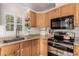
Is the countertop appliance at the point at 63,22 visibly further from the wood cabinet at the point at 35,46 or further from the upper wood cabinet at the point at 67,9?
the wood cabinet at the point at 35,46

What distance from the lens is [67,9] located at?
1.52 metres

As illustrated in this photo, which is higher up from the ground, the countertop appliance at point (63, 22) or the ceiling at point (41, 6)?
the ceiling at point (41, 6)

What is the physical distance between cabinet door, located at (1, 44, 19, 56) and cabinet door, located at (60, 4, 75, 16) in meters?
0.63

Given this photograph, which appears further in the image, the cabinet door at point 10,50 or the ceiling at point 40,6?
the ceiling at point 40,6

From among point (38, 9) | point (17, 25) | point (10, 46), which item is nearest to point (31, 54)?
point (10, 46)

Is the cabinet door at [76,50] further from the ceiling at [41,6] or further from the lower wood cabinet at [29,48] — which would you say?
the ceiling at [41,6]

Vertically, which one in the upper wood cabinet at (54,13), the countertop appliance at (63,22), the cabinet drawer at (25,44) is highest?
the upper wood cabinet at (54,13)

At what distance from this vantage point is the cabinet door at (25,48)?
5.05ft

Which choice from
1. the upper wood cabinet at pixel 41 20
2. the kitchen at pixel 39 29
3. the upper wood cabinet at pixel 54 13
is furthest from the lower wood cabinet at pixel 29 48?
the upper wood cabinet at pixel 54 13

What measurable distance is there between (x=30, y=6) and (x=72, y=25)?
0.52 metres

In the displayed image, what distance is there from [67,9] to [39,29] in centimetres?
39

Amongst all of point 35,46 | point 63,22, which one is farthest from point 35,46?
point 63,22

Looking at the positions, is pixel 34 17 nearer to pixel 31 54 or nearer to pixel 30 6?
pixel 30 6

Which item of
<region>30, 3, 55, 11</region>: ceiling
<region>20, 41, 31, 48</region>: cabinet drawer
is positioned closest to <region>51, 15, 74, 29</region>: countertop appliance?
<region>30, 3, 55, 11</region>: ceiling
